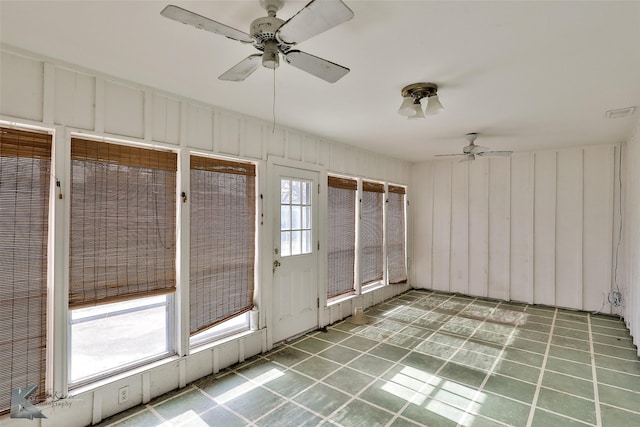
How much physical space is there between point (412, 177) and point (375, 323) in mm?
3282

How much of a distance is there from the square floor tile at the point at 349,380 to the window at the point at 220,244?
3.71ft

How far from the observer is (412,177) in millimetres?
6516

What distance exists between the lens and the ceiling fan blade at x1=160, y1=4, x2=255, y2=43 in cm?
128

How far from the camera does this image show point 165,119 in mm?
2734

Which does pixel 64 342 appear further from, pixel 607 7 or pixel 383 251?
pixel 383 251

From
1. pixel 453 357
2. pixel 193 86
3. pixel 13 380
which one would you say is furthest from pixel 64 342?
pixel 453 357

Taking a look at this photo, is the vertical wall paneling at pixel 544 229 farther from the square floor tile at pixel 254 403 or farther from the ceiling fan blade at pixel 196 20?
the ceiling fan blade at pixel 196 20

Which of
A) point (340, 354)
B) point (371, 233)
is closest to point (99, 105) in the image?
point (340, 354)

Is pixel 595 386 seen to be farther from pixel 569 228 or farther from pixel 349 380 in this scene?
pixel 569 228

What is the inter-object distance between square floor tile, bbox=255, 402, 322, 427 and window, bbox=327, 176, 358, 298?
6.80 feet

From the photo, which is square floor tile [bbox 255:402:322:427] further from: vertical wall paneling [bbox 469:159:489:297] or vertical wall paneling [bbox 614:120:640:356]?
vertical wall paneling [bbox 469:159:489:297]

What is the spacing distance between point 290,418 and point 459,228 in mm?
4811

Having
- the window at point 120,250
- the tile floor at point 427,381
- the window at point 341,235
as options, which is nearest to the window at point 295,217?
the window at point 341,235

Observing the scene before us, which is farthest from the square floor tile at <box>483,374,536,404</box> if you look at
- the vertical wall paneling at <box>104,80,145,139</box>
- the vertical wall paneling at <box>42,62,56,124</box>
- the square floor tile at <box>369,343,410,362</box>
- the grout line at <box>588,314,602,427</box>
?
the vertical wall paneling at <box>42,62,56,124</box>
